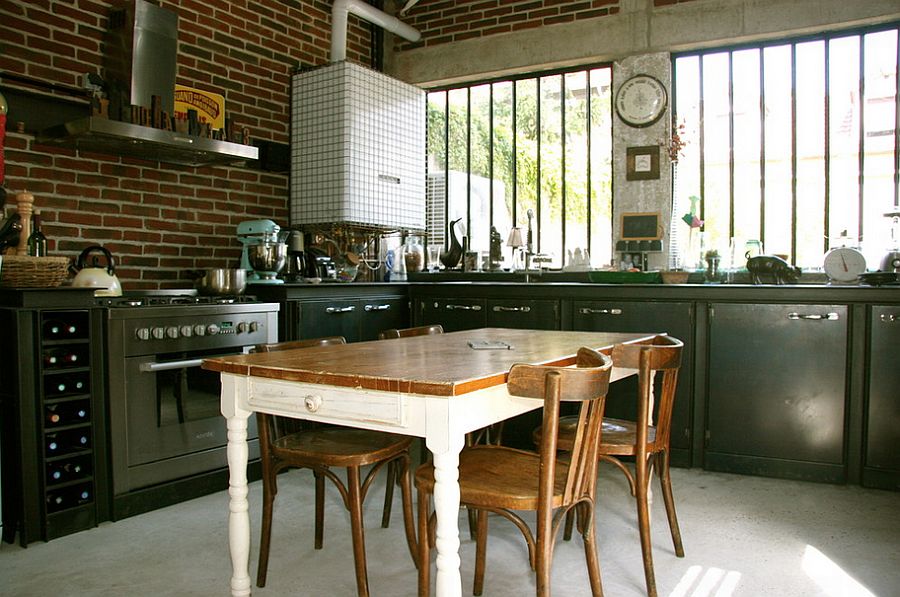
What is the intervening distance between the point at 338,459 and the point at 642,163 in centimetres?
342

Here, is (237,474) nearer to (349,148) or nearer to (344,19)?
(349,148)

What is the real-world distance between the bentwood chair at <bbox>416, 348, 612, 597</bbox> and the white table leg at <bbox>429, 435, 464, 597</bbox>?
0.22 metres

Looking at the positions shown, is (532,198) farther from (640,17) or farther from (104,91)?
(104,91)

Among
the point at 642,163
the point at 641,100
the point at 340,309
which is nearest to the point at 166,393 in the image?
the point at 340,309

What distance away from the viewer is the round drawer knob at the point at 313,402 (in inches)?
72.4

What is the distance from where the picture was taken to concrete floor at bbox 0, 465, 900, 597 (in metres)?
2.32

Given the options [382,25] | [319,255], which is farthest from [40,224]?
[382,25]

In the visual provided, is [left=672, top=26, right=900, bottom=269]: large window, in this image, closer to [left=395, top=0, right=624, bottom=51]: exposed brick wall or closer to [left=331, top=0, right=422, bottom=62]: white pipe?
[left=395, top=0, right=624, bottom=51]: exposed brick wall

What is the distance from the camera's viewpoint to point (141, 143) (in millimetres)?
3596

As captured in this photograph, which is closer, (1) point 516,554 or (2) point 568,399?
(2) point 568,399

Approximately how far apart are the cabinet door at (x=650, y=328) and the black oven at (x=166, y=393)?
6.45 feet

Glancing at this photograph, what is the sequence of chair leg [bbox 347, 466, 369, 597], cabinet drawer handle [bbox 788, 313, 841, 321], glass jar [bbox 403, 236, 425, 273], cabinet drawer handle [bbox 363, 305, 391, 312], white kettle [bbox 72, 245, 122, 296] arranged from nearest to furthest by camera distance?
chair leg [bbox 347, 466, 369, 597] → white kettle [bbox 72, 245, 122, 296] → cabinet drawer handle [bbox 788, 313, 841, 321] → cabinet drawer handle [bbox 363, 305, 391, 312] → glass jar [bbox 403, 236, 425, 273]

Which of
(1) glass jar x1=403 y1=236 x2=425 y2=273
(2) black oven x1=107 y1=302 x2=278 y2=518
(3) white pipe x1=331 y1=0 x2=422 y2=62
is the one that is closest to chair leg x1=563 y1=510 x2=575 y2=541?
(2) black oven x1=107 y1=302 x2=278 y2=518

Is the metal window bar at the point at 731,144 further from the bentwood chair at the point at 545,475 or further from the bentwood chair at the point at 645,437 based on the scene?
the bentwood chair at the point at 545,475
